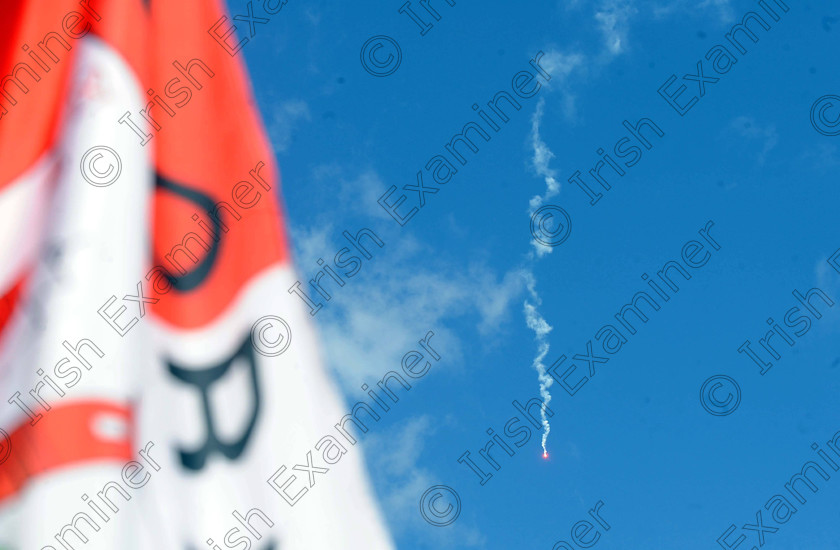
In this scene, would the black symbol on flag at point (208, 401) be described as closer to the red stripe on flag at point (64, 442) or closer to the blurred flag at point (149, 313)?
the blurred flag at point (149, 313)

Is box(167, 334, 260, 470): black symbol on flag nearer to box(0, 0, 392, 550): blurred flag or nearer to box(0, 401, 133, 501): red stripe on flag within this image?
box(0, 0, 392, 550): blurred flag

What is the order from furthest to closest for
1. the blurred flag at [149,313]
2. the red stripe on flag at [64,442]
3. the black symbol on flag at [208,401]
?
the black symbol on flag at [208,401] → the blurred flag at [149,313] → the red stripe on flag at [64,442]

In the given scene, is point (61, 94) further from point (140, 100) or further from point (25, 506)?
point (25, 506)

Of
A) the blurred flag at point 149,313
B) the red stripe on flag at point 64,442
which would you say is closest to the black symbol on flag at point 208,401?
the blurred flag at point 149,313

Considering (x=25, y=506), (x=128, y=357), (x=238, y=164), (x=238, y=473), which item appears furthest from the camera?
(x=238, y=164)

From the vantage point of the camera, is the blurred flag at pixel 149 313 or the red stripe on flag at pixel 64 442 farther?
the blurred flag at pixel 149 313

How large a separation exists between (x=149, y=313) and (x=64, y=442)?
99 centimetres

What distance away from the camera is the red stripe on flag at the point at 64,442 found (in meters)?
3.62

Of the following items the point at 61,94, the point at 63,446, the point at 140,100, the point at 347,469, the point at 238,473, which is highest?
the point at 140,100

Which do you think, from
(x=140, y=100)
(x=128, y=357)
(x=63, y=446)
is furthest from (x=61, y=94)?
(x=63, y=446)

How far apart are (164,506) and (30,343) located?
102cm

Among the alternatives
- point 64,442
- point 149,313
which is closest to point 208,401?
point 149,313

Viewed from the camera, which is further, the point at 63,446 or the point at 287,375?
the point at 287,375

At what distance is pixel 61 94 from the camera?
490cm
